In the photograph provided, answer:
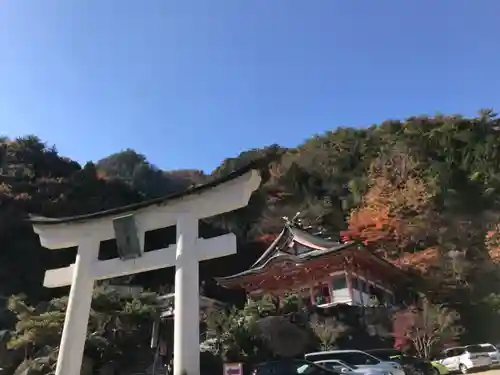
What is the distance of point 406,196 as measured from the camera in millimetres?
38688

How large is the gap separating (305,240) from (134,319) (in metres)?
14.9

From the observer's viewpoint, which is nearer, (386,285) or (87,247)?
(87,247)

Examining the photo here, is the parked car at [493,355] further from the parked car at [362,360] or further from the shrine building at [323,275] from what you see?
the parked car at [362,360]

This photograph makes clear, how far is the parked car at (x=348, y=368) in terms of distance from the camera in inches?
493

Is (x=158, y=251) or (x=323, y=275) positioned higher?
(x=323, y=275)

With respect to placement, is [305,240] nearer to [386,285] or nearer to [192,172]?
[386,285]

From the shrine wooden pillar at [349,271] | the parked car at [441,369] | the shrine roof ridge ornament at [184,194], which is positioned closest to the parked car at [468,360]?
the parked car at [441,369]

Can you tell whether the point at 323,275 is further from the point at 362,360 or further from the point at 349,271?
the point at 362,360

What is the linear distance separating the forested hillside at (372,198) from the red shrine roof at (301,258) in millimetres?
5829

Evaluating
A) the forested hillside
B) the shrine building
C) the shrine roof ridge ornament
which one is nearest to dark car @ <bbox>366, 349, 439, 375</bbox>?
the shrine roof ridge ornament

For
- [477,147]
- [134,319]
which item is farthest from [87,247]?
[477,147]

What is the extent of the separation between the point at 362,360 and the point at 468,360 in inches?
323

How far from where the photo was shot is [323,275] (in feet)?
89.4

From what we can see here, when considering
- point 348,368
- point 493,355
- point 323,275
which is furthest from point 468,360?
point 323,275
